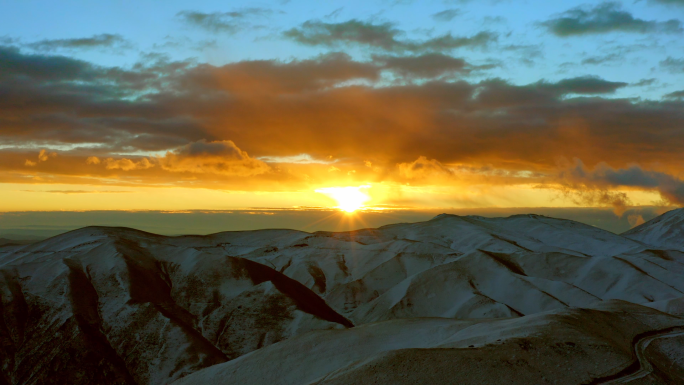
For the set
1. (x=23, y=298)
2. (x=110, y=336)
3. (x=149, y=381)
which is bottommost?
(x=149, y=381)

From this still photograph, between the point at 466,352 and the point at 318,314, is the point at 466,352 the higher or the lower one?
the higher one

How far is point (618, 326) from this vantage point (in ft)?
191

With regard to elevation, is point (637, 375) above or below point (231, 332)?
above

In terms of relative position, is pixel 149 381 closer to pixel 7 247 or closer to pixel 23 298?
pixel 23 298

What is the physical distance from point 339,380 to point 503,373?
13.2m

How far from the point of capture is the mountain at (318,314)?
1845 inches

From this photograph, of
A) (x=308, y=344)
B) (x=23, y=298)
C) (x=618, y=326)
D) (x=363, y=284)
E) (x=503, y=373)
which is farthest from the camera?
(x=363, y=284)

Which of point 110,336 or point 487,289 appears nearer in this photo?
point 110,336

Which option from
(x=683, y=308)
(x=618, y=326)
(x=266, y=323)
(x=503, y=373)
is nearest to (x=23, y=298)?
(x=266, y=323)

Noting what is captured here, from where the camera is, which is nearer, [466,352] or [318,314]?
[466,352]

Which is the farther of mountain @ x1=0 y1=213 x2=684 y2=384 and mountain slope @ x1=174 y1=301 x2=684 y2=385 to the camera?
mountain @ x1=0 y1=213 x2=684 y2=384

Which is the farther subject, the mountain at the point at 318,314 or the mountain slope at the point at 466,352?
the mountain at the point at 318,314

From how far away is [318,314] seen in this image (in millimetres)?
113312

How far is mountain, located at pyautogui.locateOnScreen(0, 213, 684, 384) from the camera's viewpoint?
46.9 m
